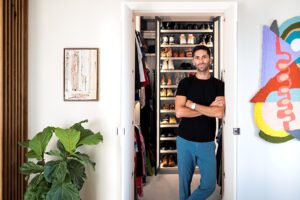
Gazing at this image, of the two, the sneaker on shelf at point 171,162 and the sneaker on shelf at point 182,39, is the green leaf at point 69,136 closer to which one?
the sneaker on shelf at point 171,162

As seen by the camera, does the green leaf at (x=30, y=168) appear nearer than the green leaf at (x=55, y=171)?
No

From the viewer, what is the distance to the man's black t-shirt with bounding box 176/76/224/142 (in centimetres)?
285

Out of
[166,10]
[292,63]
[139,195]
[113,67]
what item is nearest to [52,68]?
[113,67]

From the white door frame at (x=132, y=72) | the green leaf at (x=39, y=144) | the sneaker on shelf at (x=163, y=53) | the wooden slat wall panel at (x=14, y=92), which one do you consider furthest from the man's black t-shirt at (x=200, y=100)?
the sneaker on shelf at (x=163, y=53)

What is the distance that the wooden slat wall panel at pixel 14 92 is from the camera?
2541 millimetres

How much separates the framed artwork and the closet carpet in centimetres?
158

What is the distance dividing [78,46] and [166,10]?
92cm

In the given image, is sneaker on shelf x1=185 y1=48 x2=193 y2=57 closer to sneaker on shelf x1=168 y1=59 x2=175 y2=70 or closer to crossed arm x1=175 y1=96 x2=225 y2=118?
sneaker on shelf x1=168 y1=59 x2=175 y2=70

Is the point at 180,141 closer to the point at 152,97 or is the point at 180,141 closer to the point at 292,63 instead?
the point at 292,63

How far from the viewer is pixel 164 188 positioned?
3.98 metres

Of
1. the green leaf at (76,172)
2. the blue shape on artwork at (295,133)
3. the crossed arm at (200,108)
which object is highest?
the crossed arm at (200,108)

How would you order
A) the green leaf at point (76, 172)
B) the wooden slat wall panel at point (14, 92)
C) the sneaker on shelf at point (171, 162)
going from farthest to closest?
the sneaker on shelf at point (171, 162) < the wooden slat wall panel at point (14, 92) < the green leaf at point (76, 172)

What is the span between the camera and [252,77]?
2.83m

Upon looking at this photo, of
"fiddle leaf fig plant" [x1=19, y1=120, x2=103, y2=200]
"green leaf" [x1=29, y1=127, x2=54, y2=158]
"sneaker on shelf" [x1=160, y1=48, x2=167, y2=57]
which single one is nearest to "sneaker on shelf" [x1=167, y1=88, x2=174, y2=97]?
"sneaker on shelf" [x1=160, y1=48, x2=167, y2=57]
